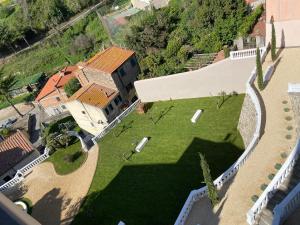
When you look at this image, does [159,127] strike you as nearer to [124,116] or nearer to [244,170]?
[124,116]

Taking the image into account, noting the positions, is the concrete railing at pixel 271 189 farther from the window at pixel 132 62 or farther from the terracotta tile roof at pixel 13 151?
the terracotta tile roof at pixel 13 151

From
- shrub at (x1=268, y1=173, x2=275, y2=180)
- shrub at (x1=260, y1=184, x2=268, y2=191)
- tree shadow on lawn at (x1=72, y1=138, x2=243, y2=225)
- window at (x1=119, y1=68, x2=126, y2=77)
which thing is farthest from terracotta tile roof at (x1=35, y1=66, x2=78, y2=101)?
shrub at (x1=260, y1=184, x2=268, y2=191)

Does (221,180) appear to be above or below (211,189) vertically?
below

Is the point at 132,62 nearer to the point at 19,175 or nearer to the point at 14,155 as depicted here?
the point at 14,155

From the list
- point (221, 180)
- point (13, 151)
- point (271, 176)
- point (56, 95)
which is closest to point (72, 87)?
point (56, 95)

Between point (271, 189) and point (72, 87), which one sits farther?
point (72, 87)
